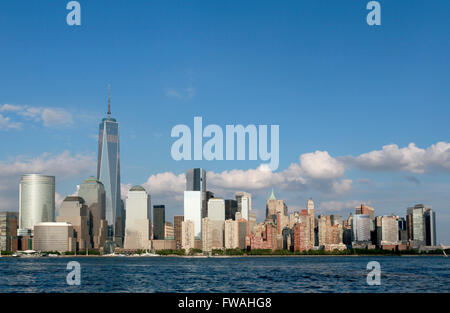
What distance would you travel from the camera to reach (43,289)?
245 ft
